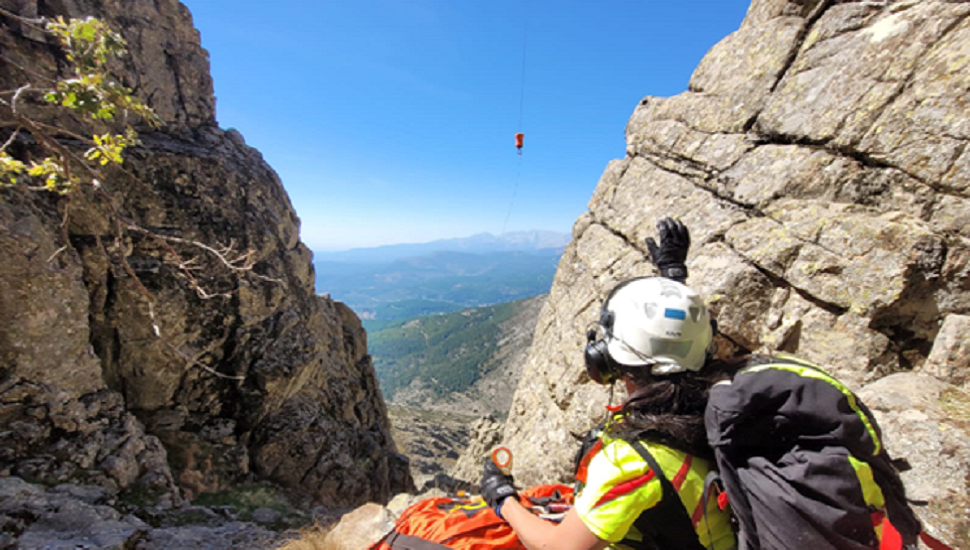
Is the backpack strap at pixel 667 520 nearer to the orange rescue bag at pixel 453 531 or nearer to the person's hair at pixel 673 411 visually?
the person's hair at pixel 673 411

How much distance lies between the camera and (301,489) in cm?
1762

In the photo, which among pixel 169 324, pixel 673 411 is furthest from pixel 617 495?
pixel 169 324

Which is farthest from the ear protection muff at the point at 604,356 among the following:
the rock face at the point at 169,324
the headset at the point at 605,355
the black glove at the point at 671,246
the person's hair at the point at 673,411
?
the rock face at the point at 169,324

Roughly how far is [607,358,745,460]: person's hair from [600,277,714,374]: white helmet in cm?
13

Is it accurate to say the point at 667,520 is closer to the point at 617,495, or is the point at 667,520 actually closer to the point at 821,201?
the point at 617,495

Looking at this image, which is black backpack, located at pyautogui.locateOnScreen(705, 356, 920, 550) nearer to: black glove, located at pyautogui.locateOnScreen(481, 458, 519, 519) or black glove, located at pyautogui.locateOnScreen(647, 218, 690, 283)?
black glove, located at pyautogui.locateOnScreen(481, 458, 519, 519)

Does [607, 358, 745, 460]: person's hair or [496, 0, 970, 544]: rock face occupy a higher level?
[496, 0, 970, 544]: rock face

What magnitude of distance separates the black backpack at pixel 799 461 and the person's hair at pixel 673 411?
0.23 meters

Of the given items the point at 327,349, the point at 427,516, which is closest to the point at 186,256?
the point at 327,349

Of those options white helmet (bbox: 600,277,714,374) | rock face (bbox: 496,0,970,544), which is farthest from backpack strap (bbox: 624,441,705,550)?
rock face (bbox: 496,0,970,544)

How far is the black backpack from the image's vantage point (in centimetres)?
240

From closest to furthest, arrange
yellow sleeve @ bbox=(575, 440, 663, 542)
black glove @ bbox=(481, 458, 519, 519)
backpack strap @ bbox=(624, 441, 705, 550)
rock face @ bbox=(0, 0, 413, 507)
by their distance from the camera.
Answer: yellow sleeve @ bbox=(575, 440, 663, 542) → backpack strap @ bbox=(624, 441, 705, 550) → black glove @ bbox=(481, 458, 519, 519) → rock face @ bbox=(0, 0, 413, 507)

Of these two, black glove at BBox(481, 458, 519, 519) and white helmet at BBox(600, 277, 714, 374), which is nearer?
white helmet at BBox(600, 277, 714, 374)

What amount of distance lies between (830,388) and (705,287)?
417 centimetres
